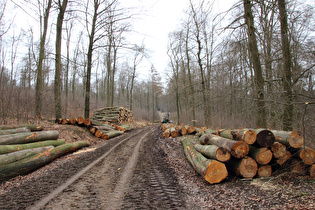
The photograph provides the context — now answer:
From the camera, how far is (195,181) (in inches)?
170

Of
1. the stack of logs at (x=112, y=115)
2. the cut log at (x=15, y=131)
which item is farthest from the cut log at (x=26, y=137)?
the stack of logs at (x=112, y=115)

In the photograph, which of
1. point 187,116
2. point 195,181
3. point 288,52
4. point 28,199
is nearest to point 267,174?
point 195,181

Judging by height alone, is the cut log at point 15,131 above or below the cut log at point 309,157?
above

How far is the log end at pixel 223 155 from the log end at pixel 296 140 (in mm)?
1302

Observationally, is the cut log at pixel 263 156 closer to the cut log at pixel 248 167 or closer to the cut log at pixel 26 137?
the cut log at pixel 248 167

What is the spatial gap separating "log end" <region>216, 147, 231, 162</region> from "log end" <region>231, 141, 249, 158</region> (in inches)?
6.3

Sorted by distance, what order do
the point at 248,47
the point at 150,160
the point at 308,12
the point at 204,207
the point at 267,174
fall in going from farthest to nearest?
1. the point at 248,47
2. the point at 150,160
3. the point at 308,12
4. the point at 267,174
5. the point at 204,207

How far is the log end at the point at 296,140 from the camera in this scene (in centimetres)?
370

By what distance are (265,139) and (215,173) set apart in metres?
1.35

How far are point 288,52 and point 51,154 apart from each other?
28.7 feet

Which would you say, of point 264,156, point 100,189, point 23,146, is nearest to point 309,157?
point 264,156

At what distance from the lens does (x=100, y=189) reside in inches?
146

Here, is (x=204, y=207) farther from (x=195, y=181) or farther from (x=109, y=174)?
(x=109, y=174)

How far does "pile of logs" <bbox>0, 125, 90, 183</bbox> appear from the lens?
4280 mm
